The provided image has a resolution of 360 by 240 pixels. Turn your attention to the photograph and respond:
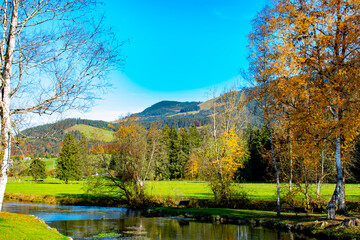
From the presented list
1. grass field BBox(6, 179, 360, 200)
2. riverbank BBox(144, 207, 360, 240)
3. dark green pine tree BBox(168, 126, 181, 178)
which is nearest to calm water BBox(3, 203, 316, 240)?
riverbank BBox(144, 207, 360, 240)

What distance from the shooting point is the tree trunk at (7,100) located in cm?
725

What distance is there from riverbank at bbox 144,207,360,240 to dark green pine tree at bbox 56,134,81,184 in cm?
4856

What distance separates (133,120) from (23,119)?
23627 millimetres

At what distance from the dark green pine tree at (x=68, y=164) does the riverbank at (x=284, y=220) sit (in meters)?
48.6

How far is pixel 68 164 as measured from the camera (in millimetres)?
69750

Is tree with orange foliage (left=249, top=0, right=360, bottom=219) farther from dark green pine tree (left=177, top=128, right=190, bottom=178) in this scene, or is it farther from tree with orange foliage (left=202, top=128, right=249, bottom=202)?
dark green pine tree (left=177, top=128, right=190, bottom=178)

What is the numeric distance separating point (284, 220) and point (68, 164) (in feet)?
204

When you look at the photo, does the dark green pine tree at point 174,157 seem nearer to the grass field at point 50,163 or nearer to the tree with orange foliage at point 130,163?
the tree with orange foliage at point 130,163

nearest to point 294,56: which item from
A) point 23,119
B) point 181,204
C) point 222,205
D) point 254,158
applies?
point 23,119

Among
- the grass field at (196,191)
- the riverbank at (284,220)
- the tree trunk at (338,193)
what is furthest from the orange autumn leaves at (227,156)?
the tree trunk at (338,193)

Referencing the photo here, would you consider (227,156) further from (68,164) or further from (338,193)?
(68,164)

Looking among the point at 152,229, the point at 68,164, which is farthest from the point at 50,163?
the point at 152,229

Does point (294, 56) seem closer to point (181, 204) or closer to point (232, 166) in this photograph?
point (232, 166)

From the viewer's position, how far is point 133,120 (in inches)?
1256
